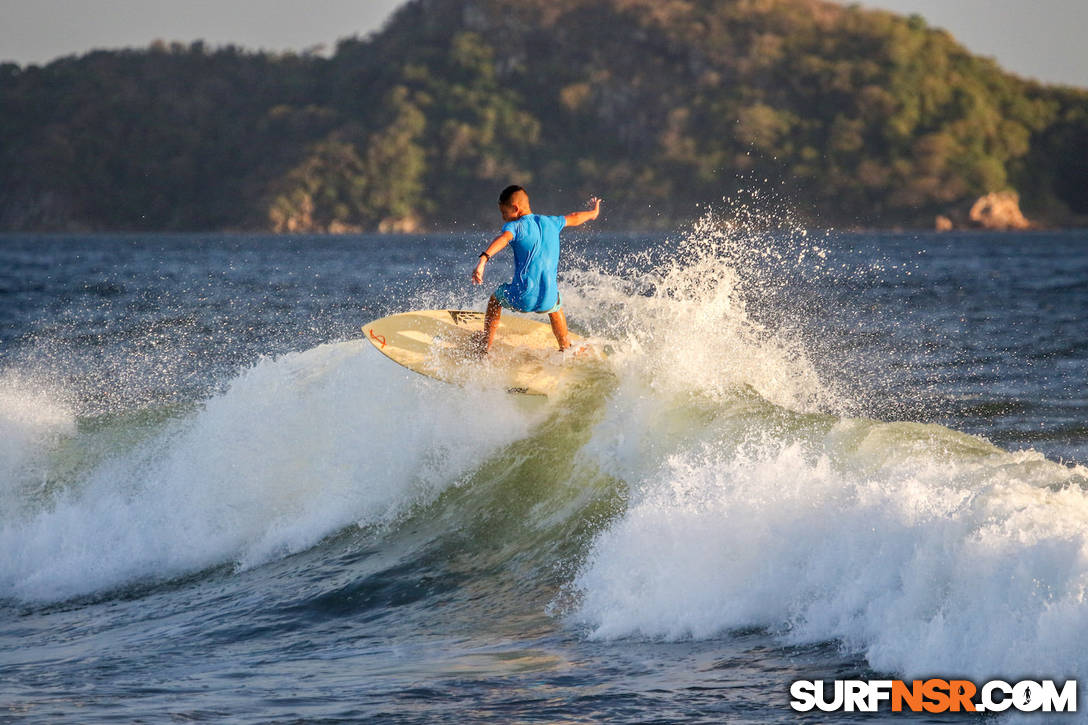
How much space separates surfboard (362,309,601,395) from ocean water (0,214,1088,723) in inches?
6.6

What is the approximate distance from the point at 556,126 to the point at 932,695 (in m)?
139

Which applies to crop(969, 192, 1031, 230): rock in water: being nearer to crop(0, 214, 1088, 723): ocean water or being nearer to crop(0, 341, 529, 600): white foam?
crop(0, 214, 1088, 723): ocean water

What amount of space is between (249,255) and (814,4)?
95.6 meters

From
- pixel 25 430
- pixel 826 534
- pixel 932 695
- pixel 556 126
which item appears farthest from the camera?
pixel 556 126

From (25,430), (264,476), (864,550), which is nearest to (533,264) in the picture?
(264,476)

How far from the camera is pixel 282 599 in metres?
8.82

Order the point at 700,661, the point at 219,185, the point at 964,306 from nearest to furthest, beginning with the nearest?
the point at 700,661 → the point at 964,306 → the point at 219,185

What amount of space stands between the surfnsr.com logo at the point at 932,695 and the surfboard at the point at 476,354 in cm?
446

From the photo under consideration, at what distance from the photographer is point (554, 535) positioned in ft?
29.7

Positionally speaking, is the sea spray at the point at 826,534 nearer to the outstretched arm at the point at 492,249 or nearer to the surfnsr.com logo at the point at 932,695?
the surfnsr.com logo at the point at 932,695

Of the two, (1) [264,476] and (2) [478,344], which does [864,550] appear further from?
(1) [264,476]

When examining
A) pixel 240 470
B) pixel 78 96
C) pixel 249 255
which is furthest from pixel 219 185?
pixel 240 470

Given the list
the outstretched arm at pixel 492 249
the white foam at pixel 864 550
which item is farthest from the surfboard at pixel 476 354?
the white foam at pixel 864 550

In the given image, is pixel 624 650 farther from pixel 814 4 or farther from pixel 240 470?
pixel 814 4
